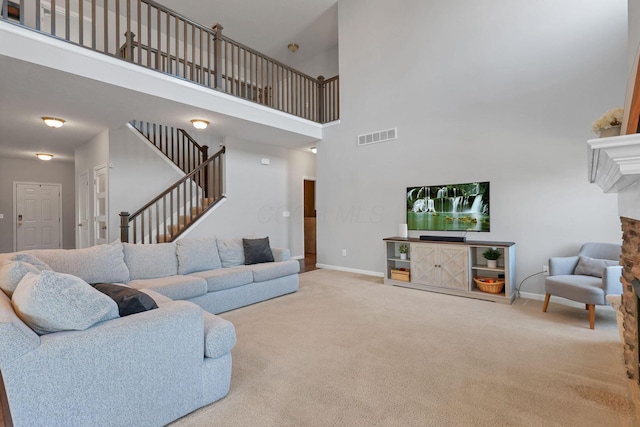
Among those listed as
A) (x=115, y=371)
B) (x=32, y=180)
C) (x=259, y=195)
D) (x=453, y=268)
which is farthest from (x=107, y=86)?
(x=32, y=180)

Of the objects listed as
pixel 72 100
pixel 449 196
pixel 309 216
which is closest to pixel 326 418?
pixel 449 196

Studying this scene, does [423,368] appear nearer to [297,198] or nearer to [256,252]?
[256,252]

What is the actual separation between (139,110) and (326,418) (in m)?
4.55

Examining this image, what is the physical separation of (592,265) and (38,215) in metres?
11.0

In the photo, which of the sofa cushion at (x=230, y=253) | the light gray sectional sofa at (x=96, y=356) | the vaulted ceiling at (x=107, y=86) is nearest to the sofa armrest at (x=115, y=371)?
the light gray sectional sofa at (x=96, y=356)

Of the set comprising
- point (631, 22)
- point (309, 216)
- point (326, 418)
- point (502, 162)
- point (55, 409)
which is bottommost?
point (326, 418)

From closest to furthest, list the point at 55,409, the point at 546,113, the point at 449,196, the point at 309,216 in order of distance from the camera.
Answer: the point at 55,409, the point at 546,113, the point at 449,196, the point at 309,216

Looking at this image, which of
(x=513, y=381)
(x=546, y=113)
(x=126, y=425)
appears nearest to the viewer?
(x=126, y=425)

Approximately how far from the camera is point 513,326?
3.17 meters

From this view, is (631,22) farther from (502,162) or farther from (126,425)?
(126,425)

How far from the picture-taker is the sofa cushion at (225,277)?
357 cm

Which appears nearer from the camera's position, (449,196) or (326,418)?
(326,418)

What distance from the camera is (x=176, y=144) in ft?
21.2

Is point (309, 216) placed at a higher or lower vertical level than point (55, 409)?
higher
